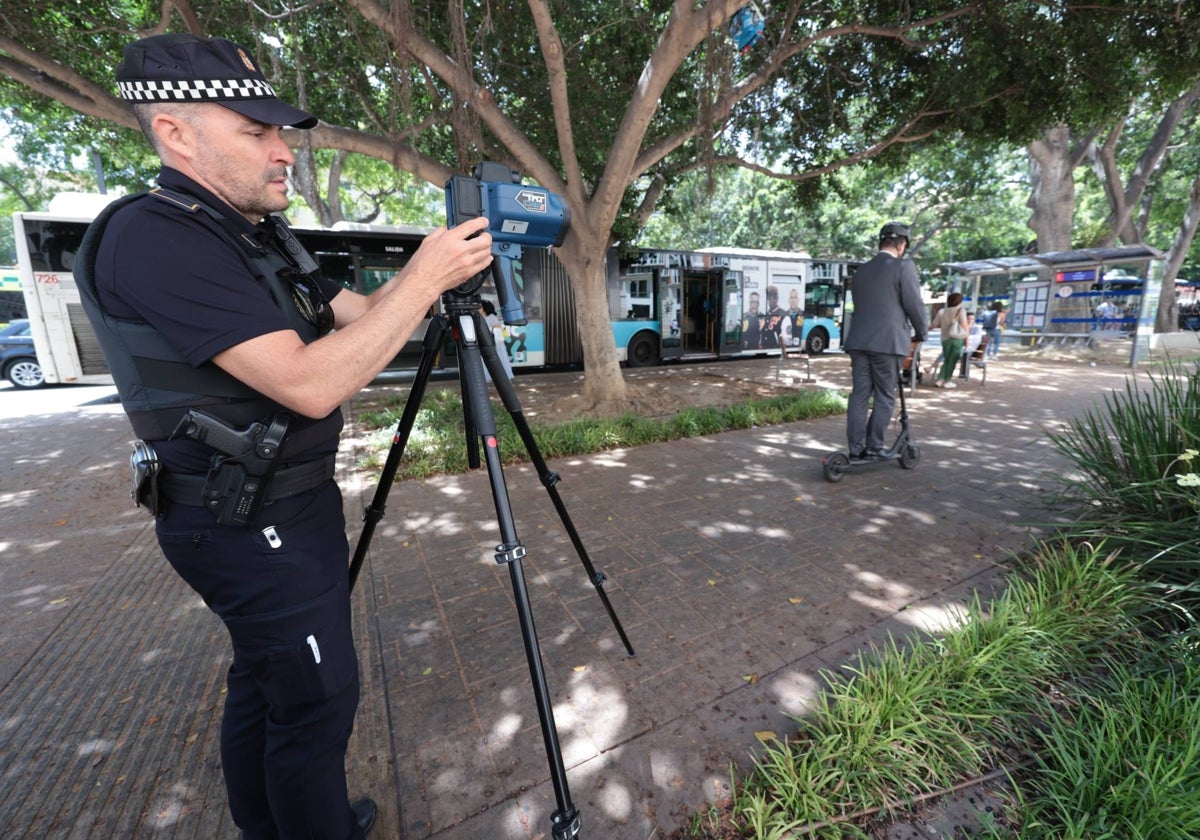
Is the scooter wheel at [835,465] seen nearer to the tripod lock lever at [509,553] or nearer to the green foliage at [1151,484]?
the green foliage at [1151,484]

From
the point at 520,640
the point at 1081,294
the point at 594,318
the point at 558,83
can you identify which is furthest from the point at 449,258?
the point at 1081,294

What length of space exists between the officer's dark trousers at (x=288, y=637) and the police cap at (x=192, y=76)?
92 cm

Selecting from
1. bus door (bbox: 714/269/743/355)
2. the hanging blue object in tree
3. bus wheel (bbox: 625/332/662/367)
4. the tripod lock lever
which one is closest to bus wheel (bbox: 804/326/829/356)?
bus door (bbox: 714/269/743/355)

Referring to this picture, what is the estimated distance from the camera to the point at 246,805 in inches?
59.6

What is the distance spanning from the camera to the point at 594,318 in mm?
7277

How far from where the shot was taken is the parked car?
37.1 ft

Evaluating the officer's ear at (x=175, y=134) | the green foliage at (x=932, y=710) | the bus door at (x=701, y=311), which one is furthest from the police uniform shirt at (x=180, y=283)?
the bus door at (x=701, y=311)

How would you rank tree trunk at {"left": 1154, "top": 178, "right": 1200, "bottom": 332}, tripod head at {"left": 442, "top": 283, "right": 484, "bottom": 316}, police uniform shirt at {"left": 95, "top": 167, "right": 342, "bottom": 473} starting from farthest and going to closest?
tree trunk at {"left": 1154, "top": 178, "right": 1200, "bottom": 332}, tripod head at {"left": 442, "top": 283, "right": 484, "bottom": 316}, police uniform shirt at {"left": 95, "top": 167, "right": 342, "bottom": 473}

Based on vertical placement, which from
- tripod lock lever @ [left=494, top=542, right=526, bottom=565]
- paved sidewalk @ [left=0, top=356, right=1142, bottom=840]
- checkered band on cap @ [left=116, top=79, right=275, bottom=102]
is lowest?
paved sidewalk @ [left=0, top=356, right=1142, bottom=840]

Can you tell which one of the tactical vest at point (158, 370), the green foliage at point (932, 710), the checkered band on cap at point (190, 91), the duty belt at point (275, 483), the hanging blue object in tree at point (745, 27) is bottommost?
the green foliage at point (932, 710)

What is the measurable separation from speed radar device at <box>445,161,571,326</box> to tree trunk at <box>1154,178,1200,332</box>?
59.5ft

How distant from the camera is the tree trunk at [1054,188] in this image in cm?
1400

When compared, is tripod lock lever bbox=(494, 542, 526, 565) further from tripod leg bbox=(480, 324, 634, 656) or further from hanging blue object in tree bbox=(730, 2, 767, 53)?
hanging blue object in tree bbox=(730, 2, 767, 53)

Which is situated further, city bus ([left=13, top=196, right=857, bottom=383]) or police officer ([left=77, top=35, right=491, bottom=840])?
city bus ([left=13, top=196, right=857, bottom=383])
